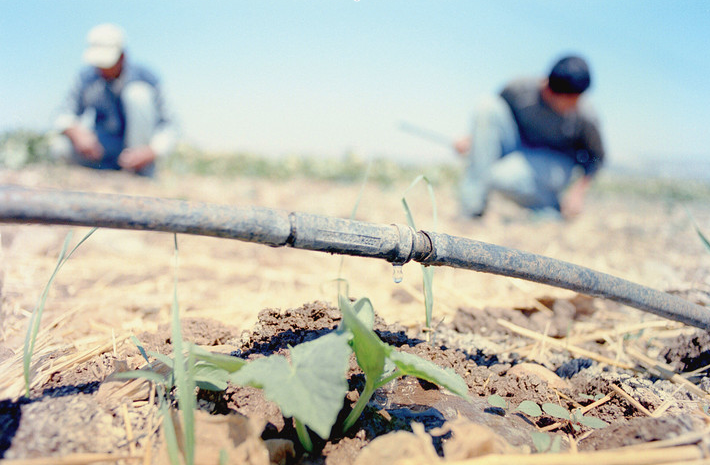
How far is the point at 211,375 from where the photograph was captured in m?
0.92

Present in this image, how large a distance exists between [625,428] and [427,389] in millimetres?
437

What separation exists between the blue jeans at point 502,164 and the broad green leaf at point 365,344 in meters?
4.34

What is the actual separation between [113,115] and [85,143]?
0.48m

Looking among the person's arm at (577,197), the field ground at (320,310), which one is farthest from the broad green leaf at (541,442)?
the person's arm at (577,197)

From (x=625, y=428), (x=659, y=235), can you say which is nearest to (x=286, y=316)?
(x=625, y=428)

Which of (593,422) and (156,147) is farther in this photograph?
(156,147)

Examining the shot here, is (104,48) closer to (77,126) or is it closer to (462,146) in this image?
(77,126)

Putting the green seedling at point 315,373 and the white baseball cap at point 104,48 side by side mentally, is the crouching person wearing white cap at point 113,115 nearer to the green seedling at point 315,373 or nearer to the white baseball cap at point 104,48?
the white baseball cap at point 104,48

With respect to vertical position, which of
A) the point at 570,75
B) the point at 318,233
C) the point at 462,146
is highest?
the point at 570,75

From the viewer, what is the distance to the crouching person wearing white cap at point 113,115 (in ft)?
17.5

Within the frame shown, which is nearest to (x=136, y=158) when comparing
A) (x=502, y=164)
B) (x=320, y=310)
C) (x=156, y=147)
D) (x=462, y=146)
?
(x=156, y=147)

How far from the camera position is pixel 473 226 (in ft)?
15.0

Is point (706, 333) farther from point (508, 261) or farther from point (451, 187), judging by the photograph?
point (451, 187)

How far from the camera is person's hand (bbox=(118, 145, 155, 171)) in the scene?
5.62 metres
